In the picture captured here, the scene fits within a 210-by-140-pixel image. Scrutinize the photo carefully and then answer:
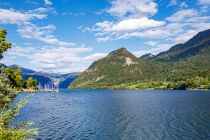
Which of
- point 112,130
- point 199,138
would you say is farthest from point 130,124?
point 199,138

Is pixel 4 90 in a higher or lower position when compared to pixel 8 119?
higher

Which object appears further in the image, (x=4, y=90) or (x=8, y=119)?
(x=4, y=90)

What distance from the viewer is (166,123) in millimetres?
99062

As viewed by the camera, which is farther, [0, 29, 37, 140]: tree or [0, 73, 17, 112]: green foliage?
[0, 73, 17, 112]: green foliage

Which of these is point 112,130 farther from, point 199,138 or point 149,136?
point 199,138

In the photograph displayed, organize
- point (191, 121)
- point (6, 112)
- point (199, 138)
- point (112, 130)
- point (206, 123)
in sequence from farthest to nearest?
point (191, 121)
point (206, 123)
point (112, 130)
point (199, 138)
point (6, 112)

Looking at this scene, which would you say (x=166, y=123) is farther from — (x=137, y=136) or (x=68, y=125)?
(x=68, y=125)

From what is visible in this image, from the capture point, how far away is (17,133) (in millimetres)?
23438

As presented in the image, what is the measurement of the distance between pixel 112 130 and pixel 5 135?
6818 centimetres

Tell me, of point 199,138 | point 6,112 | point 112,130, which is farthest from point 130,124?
point 6,112

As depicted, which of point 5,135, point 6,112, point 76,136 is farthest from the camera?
point 76,136

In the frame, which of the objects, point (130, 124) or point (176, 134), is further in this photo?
point (130, 124)

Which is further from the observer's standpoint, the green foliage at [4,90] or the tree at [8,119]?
the green foliage at [4,90]

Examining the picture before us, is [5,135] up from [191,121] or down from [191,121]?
up
